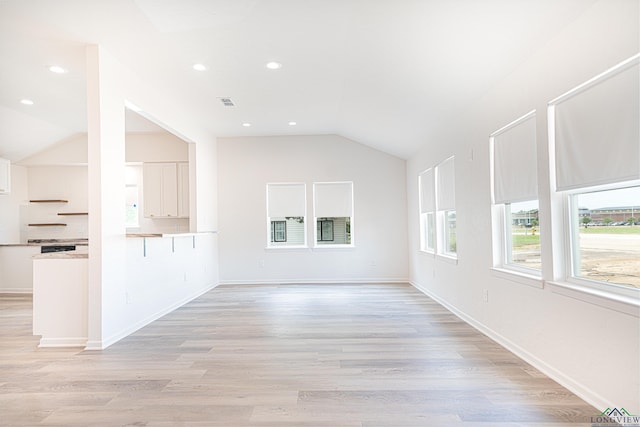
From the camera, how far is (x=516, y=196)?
313cm

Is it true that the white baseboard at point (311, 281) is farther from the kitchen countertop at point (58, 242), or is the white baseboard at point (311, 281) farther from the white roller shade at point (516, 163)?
the white roller shade at point (516, 163)

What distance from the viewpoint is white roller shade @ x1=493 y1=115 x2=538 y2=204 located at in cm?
291

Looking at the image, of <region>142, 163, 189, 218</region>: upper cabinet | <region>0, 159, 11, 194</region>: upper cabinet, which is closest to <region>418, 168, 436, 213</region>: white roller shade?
<region>142, 163, 189, 218</region>: upper cabinet

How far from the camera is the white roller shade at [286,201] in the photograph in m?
7.40

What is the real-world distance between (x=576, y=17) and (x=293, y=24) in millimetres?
2099

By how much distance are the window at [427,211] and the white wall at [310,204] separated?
2.89 feet

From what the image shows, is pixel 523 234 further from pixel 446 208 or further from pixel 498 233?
pixel 446 208

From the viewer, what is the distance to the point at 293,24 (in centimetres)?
319

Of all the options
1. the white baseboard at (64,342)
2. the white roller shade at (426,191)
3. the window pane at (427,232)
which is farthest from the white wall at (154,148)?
the window pane at (427,232)

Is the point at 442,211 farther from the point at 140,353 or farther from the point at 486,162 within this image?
the point at 140,353

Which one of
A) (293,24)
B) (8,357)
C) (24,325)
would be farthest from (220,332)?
(293,24)

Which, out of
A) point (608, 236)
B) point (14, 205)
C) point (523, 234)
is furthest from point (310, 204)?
point (14, 205)

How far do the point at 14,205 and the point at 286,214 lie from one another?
17.5 ft

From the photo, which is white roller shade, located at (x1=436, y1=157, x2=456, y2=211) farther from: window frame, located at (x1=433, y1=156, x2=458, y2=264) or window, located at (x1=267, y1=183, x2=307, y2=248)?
window, located at (x1=267, y1=183, x2=307, y2=248)
